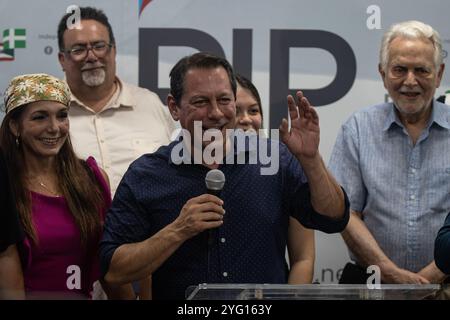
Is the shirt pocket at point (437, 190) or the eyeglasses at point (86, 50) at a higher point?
the eyeglasses at point (86, 50)

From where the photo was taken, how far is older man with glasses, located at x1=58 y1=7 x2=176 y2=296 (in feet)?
12.3

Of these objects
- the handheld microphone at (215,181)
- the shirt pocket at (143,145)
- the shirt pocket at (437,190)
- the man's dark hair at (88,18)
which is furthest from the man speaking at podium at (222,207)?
the man's dark hair at (88,18)

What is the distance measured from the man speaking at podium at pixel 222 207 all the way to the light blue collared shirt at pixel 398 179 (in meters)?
0.77

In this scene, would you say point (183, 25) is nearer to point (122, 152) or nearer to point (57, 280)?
point (122, 152)

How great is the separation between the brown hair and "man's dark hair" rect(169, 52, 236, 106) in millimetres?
512

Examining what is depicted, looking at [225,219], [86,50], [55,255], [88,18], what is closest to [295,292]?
[225,219]

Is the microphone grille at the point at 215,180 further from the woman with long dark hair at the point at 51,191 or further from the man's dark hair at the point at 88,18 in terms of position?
the man's dark hair at the point at 88,18

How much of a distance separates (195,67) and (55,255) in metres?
0.85

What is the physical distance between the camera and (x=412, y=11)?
162 inches

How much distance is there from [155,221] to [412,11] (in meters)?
1.87

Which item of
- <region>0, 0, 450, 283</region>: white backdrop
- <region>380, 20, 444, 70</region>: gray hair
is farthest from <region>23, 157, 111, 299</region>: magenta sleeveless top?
<region>380, 20, 444, 70</region>: gray hair

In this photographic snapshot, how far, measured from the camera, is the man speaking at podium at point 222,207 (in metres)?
2.83

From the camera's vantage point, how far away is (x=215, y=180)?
269 centimetres

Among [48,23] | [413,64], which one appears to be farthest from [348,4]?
[48,23]
